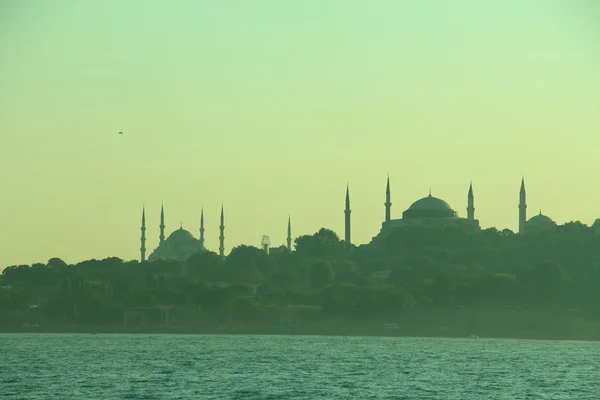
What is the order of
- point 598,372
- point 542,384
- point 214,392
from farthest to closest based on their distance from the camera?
point 598,372 → point 542,384 → point 214,392

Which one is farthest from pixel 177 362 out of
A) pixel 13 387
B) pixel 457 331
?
pixel 457 331

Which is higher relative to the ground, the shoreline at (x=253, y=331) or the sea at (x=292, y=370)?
the shoreline at (x=253, y=331)

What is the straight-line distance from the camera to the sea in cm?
9669

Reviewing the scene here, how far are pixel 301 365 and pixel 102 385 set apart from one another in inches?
1046

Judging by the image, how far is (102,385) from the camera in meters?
98.7

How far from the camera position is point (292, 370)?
116 m

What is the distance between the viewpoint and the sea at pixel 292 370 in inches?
3807

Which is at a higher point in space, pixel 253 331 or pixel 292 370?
pixel 253 331

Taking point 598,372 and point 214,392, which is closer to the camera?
point 214,392

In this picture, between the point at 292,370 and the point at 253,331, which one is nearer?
the point at 292,370

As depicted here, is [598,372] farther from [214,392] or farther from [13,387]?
[13,387]

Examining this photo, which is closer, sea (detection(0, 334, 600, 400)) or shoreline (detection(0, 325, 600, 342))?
sea (detection(0, 334, 600, 400))

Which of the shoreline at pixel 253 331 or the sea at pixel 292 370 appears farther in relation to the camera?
the shoreline at pixel 253 331

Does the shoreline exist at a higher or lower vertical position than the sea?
higher
